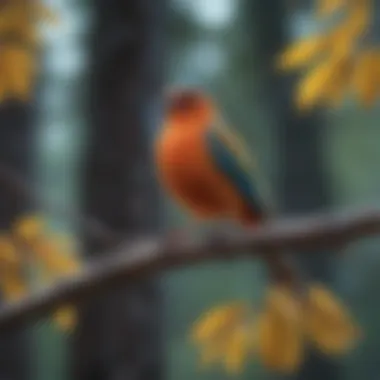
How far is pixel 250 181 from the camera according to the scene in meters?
1.10

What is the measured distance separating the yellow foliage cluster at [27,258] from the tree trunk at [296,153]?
0.85 m

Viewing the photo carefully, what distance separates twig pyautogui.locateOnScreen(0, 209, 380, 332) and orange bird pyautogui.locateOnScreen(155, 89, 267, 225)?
0.24 metres

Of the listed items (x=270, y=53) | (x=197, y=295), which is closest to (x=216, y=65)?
(x=270, y=53)

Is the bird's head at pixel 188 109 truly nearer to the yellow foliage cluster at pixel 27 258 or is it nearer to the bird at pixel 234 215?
the bird at pixel 234 215

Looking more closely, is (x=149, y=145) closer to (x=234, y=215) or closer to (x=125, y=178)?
(x=125, y=178)

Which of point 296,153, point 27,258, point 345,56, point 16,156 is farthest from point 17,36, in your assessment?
point 296,153

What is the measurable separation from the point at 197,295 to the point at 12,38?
4.11 feet

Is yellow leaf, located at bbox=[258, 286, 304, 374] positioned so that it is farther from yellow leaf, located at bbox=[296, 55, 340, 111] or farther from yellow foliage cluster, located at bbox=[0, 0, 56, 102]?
yellow foliage cluster, located at bbox=[0, 0, 56, 102]

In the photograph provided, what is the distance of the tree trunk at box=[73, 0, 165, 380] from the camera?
3.94 feet

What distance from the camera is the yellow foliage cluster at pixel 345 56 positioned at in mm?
756

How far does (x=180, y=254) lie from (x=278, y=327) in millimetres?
129

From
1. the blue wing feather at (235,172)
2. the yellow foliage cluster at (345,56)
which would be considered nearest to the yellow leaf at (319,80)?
the yellow foliage cluster at (345,56)

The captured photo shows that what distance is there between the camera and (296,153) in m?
1.82

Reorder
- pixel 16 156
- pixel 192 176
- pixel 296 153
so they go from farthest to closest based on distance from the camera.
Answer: pixel 296 153 → pixel 16 156 → pixel 192 176
